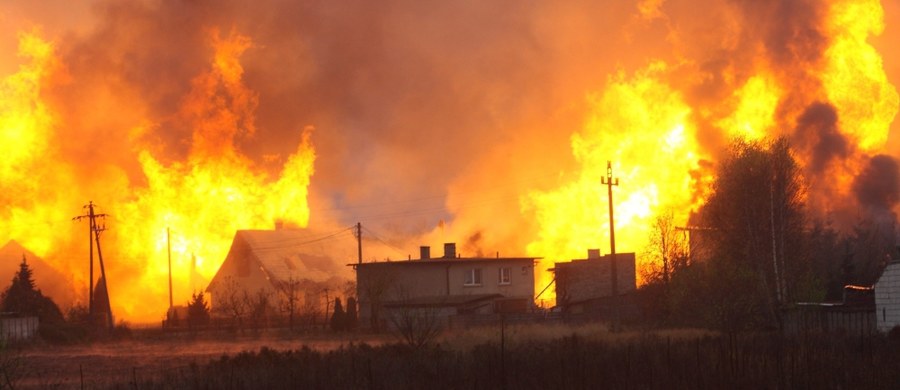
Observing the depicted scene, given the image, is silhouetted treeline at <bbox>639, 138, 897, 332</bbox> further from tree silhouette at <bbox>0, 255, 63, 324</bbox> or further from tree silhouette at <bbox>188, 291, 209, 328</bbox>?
tree silhouette at <bbox>0, 255, 63, 324</bbox>

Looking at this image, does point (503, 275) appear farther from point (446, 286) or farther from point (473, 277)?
point (446, 286)

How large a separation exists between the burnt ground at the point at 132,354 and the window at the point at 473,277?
12.4 m

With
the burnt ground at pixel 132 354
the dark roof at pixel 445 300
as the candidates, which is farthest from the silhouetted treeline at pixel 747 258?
the burnt ground at pixel 132 354

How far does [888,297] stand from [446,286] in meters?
35.3

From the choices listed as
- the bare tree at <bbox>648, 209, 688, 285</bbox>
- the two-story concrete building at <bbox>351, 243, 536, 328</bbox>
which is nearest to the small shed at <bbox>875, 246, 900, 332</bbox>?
the bare tree at <bbox>648, 209, 688, 285</bbox>

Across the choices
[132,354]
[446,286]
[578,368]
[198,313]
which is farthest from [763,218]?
[198,313]

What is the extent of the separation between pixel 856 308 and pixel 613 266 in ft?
51.9

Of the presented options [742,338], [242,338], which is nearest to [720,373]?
[742,338]

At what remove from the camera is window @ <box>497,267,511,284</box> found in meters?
79.4

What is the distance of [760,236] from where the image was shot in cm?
6059

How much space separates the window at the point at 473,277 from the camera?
255ft

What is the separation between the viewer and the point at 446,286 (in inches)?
3000

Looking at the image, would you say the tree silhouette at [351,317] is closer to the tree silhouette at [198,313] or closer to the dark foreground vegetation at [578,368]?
the tree silhouette at [198,313]

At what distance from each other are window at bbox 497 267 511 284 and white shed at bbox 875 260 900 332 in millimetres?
35671
